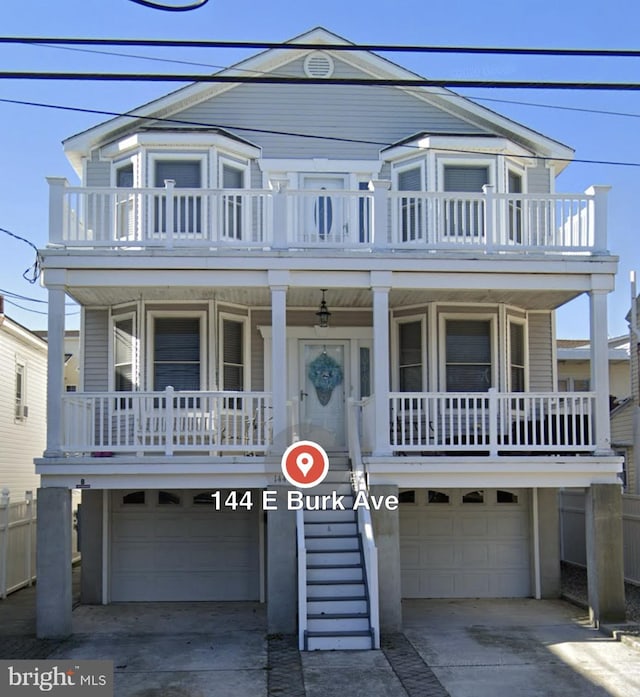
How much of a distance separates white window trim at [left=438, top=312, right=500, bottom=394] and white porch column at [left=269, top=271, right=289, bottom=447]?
11.1ft

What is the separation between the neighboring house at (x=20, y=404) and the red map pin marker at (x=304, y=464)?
8.78 meters

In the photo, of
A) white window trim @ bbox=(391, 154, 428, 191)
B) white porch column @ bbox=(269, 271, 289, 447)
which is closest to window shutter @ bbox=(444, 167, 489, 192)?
white window trim @ bbox=(391, 154, 428, 191)

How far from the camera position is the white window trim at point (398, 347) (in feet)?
49.8

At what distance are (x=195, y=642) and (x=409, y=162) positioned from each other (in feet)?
28.5

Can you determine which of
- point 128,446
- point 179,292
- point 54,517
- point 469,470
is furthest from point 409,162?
point 54,517

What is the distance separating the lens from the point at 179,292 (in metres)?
14.3

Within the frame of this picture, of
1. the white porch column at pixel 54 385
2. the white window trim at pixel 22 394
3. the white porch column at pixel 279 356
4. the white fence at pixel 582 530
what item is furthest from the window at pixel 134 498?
the white fence at pixel 582 530

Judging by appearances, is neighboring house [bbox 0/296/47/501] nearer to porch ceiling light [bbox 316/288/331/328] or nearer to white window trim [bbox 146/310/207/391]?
white window trim [bbox 146/310/207/391]

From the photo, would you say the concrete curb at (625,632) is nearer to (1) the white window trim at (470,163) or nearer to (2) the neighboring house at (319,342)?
(2) the neighboring house at (319,342)

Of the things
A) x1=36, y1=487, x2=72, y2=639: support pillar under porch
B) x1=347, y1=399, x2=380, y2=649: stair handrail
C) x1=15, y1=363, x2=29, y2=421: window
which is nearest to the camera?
x1=347, y1=399, x2=380, y2=649: stair handrail

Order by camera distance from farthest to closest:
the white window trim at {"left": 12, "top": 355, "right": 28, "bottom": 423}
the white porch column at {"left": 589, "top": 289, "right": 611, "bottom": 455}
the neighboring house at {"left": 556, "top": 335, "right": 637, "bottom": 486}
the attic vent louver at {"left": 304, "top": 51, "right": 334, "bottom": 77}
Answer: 1. the neighboring house at {"left": 556, "top": 335, "right": 637, "bottom": 486}
2. the white window trim at {"left": 12, "top": 355, "right": 28, "bottom": 423}
3. the attic vent louver at {"left": 304, "top": 51, "right": 334, "bottom": 77}
4. the white porch column at {"left": 589, "top": 289, "right": 611, "bottom": 455}

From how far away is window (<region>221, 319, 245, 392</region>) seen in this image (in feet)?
49.8

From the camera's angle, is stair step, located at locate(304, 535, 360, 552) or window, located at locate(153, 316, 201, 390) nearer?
stair step, located at locate(304, 535, 360, 552)

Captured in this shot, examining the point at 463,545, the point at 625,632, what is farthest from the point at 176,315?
the point at 625,632
